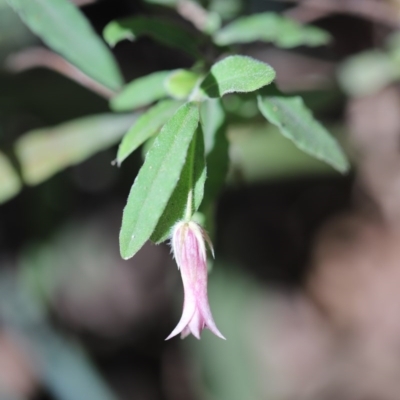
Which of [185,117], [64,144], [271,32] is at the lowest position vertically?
[64,144]

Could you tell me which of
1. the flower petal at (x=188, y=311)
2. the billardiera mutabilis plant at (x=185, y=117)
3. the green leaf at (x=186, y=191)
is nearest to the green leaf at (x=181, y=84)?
the billardiera mutabilis plant at (x=185, y=117)

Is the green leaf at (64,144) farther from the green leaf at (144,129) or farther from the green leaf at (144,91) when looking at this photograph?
the green leaf at (144,129)

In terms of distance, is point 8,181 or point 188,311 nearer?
point 188,311

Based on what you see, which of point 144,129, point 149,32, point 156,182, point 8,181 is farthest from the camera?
point 8,181

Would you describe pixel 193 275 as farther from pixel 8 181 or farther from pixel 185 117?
pixel 8 181

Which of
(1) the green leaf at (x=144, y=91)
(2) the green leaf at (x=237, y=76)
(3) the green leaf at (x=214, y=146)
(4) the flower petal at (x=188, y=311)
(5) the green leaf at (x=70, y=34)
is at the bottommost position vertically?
(4) the flower petal at (x=188, y=311)

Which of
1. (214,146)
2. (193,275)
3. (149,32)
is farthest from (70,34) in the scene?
(193,275)

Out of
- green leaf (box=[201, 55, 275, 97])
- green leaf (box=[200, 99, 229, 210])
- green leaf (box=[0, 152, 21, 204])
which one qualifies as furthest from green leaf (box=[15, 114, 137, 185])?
green leaf (box=[201, 55, 275, 97])

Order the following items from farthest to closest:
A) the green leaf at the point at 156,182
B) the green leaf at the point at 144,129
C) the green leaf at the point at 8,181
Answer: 1. the green leaf at the point at 8,181
2. the green leaf at the point at 144,129
3. the green leaf at the point at 156,182
